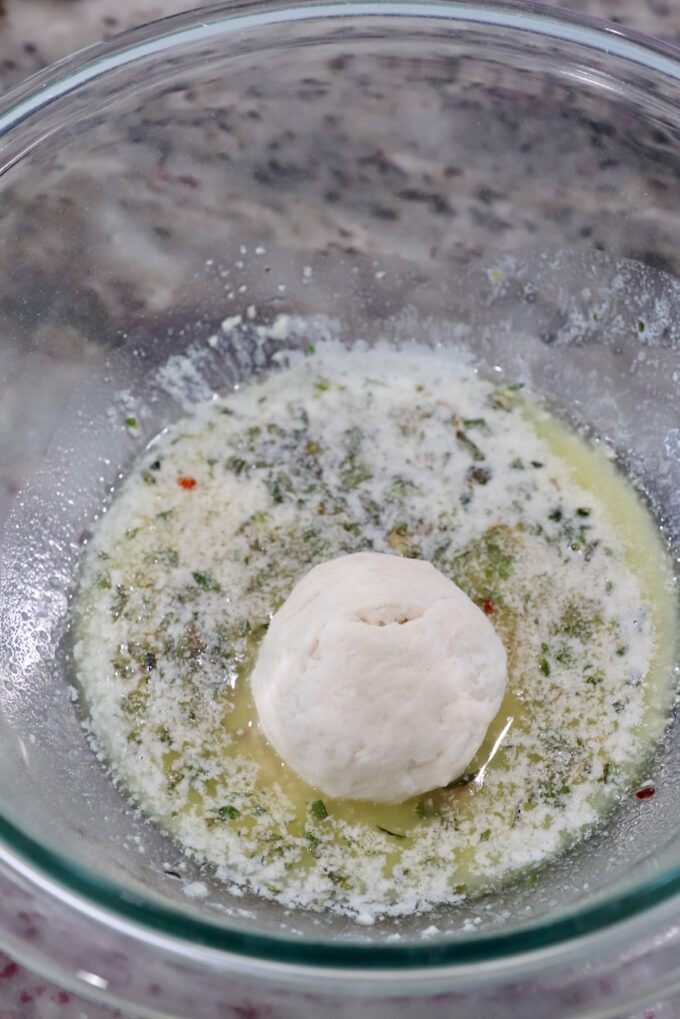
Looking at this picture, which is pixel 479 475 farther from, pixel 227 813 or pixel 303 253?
pixel 227 813

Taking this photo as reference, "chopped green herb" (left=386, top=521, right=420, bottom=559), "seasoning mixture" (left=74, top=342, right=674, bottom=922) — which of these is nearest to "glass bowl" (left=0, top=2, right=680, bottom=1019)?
"seasoning mixture" (left=74, top=342, right=674, bottom=922)

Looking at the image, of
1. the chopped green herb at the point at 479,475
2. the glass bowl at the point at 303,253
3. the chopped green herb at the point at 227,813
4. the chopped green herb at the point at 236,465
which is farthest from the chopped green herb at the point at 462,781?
the chopped green herb at the point at 236,465

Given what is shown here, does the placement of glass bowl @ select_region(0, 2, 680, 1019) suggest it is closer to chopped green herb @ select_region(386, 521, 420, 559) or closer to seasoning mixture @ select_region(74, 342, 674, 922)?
seasoning mixture @ select_region(74, 342, 674, 922)

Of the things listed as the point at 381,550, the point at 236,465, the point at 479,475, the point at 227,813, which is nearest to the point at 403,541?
the point at 381,550

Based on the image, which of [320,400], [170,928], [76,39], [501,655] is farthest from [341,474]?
[76,39]

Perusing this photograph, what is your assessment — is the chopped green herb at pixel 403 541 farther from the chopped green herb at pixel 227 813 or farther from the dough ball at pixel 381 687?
the chopped green herb at pixel 227 813
